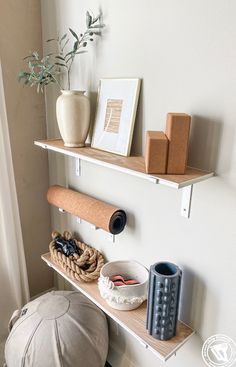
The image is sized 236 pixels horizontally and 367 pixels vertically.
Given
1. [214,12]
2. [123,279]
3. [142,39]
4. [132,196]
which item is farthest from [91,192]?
[214,12]

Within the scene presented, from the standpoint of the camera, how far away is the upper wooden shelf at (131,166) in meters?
0.75

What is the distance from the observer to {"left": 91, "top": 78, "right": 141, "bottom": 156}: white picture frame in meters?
0.98

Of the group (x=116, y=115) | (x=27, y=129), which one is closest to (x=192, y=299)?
(x=116, y=115)

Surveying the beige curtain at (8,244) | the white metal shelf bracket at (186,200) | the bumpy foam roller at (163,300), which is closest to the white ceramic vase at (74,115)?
the beige curtain at (8,244)

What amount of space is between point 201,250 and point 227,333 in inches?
10.4

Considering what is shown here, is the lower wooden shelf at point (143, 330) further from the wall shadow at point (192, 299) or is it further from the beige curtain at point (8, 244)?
the beige curtain at point (8, 244)

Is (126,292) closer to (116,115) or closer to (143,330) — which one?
(143,330)

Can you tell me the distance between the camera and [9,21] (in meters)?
1.26

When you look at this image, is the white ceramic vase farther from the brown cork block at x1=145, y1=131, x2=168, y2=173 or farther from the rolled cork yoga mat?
the brown cork block at x1=145, y1=131, x2=168, y2=173

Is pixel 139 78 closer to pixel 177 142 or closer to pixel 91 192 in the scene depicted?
pixel 177 142

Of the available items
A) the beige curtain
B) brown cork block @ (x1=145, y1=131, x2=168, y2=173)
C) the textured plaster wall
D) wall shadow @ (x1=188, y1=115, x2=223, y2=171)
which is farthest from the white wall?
the beige curtain

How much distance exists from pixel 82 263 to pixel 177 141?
2.48 ft

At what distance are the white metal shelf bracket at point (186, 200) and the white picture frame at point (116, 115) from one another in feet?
0.79

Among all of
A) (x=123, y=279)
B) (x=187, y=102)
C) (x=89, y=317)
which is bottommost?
(x=89, y=317)
